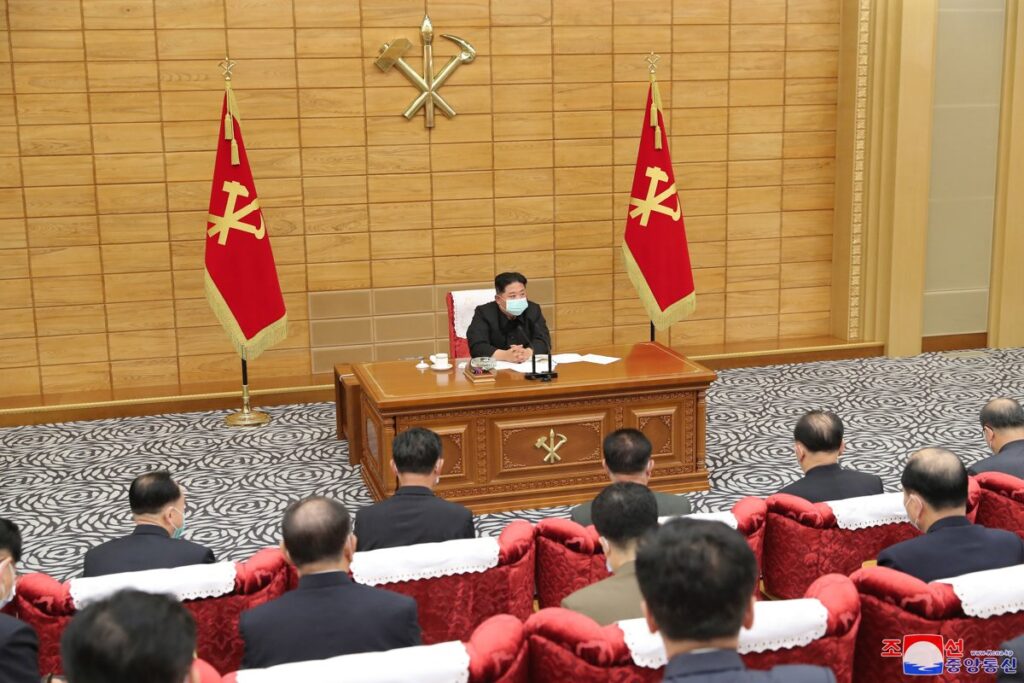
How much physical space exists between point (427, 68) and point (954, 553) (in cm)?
674

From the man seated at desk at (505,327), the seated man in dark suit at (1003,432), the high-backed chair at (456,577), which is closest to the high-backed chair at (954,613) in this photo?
the high-backed chair at (456,577)

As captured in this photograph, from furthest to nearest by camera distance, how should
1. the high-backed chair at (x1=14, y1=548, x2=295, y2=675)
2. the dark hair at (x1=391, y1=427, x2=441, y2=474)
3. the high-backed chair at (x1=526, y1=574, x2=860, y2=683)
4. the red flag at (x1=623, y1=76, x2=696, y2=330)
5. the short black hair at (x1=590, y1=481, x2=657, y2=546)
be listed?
the red flag at (x1=623, y1=76, x2=696, y2=330)
the dark hair at (x1=391, y1=427, x2=441, y2=474)
the high-backed chair at (x1=14, y1=548, x2=295, y2=675)
the short black hair at (x1=590, y1=481, x2=657, y2=546)
the high-backed chair at (x1=526, y1=574, x2=860, y2=683)

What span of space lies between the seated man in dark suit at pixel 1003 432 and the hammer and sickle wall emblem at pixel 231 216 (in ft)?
16.9

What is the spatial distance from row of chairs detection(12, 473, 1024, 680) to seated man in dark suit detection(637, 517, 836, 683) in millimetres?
1304

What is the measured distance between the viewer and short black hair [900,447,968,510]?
3658 mm

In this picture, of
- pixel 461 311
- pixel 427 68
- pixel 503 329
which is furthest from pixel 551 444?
pixel 427 68

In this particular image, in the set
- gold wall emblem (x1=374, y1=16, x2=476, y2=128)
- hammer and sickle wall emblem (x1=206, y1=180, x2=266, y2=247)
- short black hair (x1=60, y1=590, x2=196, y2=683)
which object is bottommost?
short black hair (x1=60, y1=590, x2=196, y2=683)

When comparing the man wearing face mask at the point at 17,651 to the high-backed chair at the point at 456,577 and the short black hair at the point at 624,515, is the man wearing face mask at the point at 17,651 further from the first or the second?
the short black hair at the point at 624,515

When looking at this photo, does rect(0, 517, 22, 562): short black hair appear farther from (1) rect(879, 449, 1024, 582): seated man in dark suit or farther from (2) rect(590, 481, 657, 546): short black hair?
(1) rect(879, 449, 1024, 582): seated man in dark suit

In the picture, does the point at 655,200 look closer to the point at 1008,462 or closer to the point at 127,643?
the point at 1008,462

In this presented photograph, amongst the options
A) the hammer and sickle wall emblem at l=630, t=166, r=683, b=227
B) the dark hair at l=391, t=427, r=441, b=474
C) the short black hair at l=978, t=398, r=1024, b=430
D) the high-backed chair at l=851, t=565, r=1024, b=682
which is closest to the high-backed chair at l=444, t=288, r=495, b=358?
the hammer and sickle wall emblem at l=630, t=166, r=683, b=227

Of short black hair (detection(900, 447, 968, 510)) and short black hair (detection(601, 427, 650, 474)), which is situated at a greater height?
short black hair (detection(900, 447, 968, 510))

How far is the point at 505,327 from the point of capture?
742 centimetres

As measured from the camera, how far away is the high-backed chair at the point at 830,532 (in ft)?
13.4
